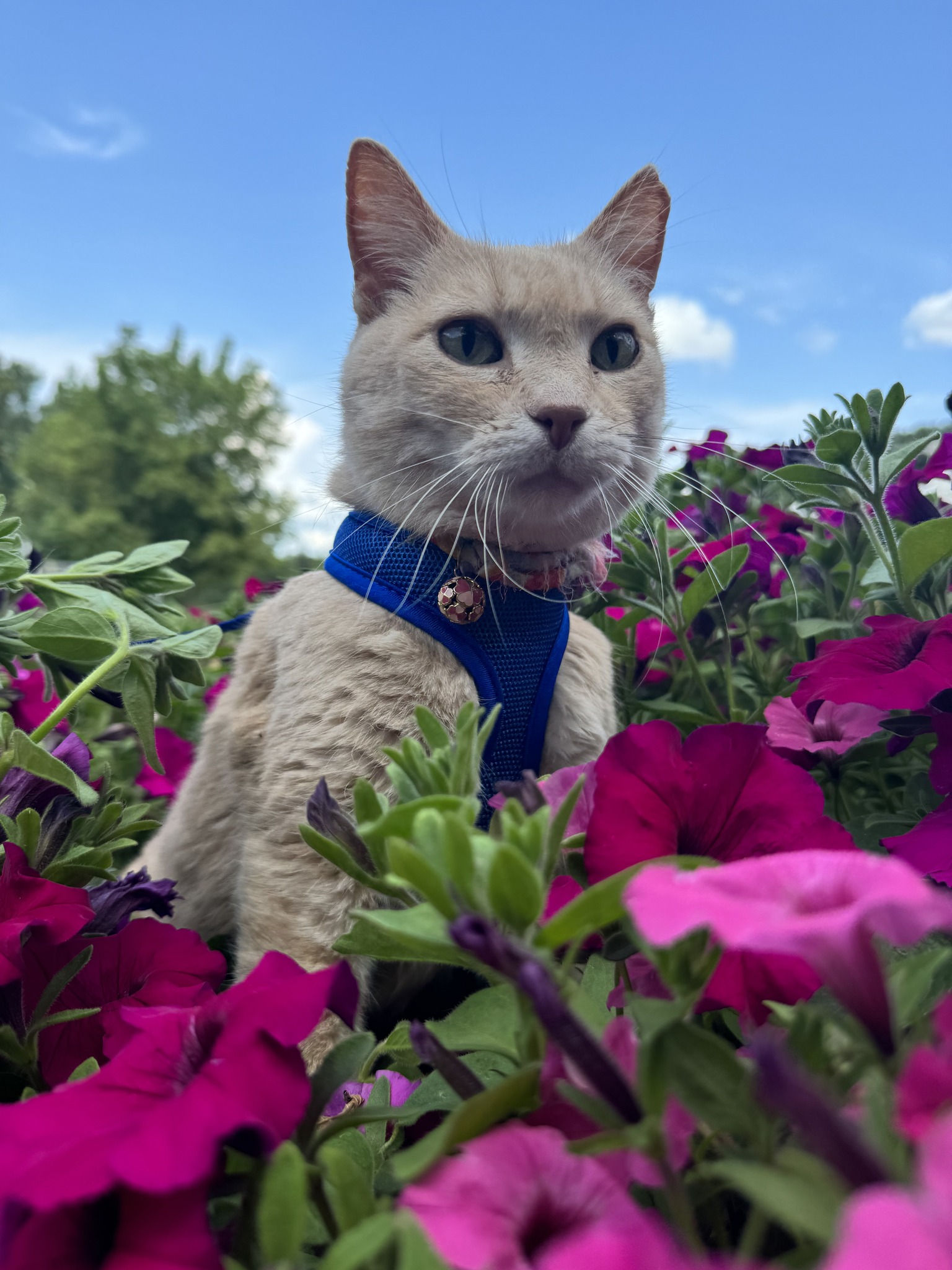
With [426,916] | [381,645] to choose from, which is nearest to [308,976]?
[426,916]

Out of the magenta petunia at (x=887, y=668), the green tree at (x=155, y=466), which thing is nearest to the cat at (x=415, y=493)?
the magenta petunia at (x=887, y=668)

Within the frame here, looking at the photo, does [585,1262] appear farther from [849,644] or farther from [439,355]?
[439,355]

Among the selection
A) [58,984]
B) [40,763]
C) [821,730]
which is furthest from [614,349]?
[58,984]

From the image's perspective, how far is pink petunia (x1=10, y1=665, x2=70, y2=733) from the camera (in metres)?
1.41

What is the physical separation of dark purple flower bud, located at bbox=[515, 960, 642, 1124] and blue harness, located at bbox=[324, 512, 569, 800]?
794 millimetres

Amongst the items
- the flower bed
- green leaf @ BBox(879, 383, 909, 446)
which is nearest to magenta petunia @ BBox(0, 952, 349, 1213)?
the flower bed

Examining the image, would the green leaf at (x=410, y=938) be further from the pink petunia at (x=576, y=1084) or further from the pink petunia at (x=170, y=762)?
the pink petunia at (x=170, y=762)

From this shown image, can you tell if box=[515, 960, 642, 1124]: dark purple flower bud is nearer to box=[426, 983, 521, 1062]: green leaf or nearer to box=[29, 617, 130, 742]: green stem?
box=[426, 983, 521, 1062]: green leaf

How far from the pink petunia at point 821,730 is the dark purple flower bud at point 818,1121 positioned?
55cm

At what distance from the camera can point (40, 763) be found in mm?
666

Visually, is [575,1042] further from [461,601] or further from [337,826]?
[461,601]

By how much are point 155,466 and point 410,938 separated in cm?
2076

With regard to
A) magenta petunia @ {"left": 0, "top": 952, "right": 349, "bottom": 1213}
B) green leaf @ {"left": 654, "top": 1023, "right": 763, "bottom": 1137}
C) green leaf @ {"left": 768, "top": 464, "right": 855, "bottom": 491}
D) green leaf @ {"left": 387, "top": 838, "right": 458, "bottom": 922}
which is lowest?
magenta petunia @ {"left": 0, "top": 952, "right": 349, "bottom": 1213}

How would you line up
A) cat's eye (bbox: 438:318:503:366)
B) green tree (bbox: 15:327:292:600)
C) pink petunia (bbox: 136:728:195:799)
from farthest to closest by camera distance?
green tree (bbox: 15:327:292:600) → pink petunia (bbox: 136:728:195:799) → cat's eye (bbox: 438:318:503:366)
